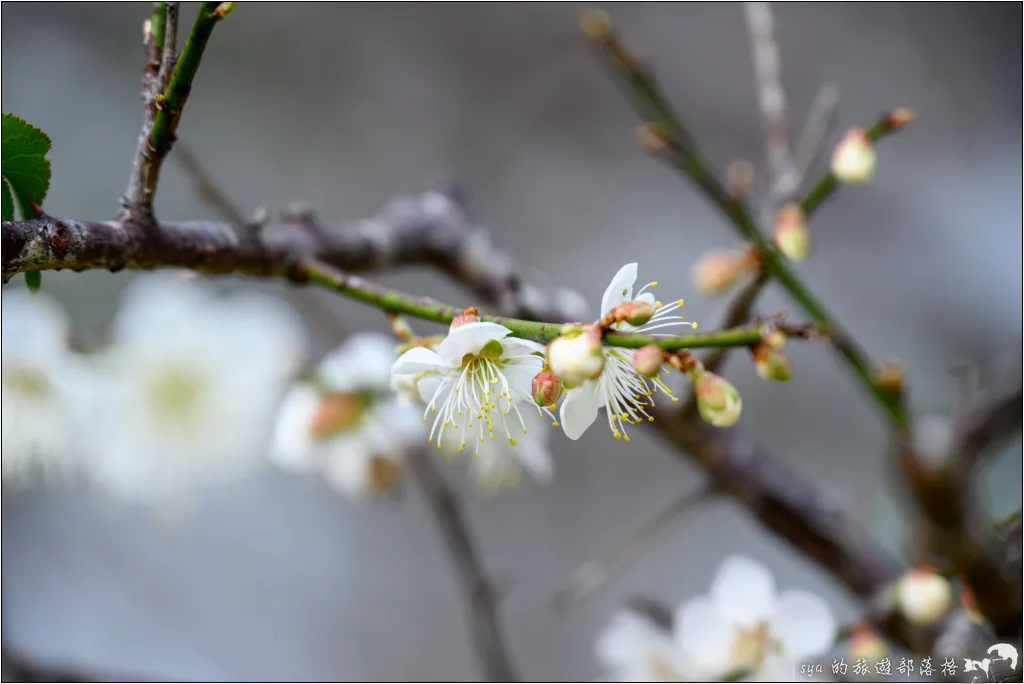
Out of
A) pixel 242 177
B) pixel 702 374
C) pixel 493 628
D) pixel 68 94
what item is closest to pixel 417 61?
pixel 242 177

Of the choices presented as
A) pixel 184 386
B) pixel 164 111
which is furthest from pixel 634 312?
pixel 184 386

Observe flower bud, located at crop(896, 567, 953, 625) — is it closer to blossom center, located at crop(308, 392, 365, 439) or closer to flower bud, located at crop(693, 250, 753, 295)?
flower bud, located at crop(693, 250, 753, 295)

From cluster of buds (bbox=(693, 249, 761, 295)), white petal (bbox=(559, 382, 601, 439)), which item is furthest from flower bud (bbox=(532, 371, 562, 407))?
cluster of buds (bbox=(693, 249, 761, 295))

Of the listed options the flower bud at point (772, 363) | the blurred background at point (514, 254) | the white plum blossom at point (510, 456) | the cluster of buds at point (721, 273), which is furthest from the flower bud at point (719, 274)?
the blurred background at point (514, 254)

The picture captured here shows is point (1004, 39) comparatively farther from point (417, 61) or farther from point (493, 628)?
point (493, 628)

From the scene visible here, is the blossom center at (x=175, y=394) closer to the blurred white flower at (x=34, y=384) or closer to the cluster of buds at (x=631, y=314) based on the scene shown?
the blurred white flower at (x=34, y=384)

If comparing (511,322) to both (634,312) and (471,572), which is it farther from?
(471,572)

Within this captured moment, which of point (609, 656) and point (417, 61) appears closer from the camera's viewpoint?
point (609, 656)
